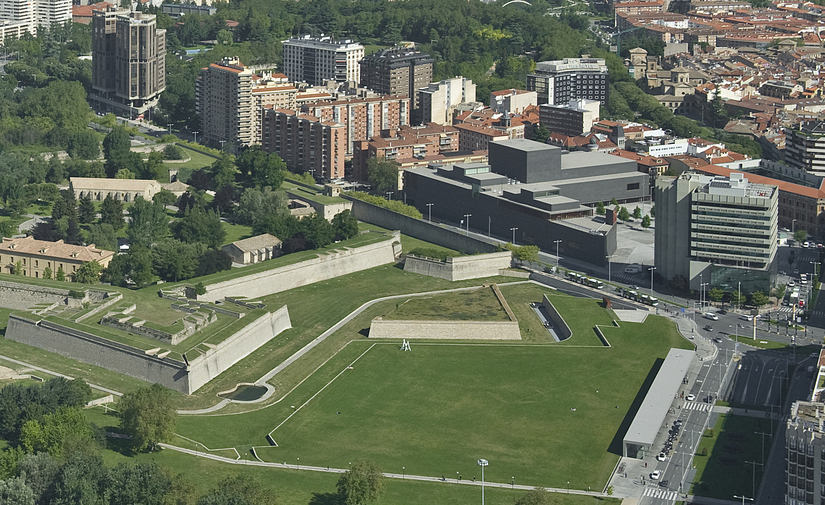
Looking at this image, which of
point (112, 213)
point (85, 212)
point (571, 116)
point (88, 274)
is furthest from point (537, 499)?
point (571, 116)

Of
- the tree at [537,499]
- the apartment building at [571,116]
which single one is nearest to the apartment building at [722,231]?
the tree at [537,499]

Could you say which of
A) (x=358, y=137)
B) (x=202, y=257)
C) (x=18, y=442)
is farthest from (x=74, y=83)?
(x=18, y=442)

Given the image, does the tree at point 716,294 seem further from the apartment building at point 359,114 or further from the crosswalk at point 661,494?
the apartment building at point 359,114

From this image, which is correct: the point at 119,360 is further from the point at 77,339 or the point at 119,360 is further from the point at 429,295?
the point at 429,295

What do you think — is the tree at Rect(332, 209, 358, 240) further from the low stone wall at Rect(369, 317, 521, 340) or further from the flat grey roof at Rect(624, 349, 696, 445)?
the flat grey roof at Rect(624, 349, 696, 445)

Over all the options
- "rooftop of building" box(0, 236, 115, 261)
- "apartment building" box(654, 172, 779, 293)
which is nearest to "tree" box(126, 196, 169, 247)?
"rooftop of building" box(0, 236, 115, 261)

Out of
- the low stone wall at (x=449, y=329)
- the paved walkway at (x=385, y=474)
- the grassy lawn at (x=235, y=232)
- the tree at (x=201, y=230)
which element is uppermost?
the tree at (x=201, y=230)

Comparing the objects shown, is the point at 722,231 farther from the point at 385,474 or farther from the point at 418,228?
the point at 385,474
